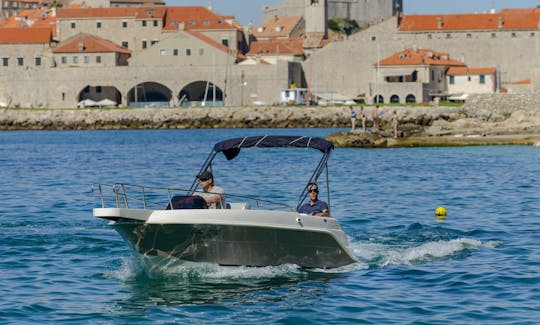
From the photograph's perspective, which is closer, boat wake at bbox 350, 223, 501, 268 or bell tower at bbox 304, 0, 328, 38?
boat wake at bbox 350, 223, 501, 268

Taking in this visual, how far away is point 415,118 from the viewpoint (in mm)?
83375

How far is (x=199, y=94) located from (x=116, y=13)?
1650 cm

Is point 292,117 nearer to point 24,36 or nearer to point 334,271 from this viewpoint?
point 24,36

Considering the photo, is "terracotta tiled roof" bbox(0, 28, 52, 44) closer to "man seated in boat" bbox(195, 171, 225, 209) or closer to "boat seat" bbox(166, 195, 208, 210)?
"man seated in boat" bbox(195, 171, 225, 209)

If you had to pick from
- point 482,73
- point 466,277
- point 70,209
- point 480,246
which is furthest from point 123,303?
point 482,73

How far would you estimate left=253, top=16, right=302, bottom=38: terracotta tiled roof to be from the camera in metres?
134

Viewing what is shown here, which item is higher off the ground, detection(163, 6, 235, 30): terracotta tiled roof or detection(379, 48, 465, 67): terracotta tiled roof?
detection(163, 6, 235, 30): terracotta tiled roof

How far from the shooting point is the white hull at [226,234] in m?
15.4

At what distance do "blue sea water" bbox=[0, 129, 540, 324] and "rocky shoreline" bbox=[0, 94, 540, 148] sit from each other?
78.1 ft

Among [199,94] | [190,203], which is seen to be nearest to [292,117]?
[199,94]

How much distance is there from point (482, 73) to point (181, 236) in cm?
9052

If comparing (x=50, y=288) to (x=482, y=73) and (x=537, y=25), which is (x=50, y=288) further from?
(x=537, y=25)

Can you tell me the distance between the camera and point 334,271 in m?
16.7

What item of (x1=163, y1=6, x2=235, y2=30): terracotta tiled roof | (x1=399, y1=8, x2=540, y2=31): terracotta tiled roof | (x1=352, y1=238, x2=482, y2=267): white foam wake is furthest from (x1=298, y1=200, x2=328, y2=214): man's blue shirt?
(x1=163, y1=6, x2=235, y2=30): terracotta tiled roof
